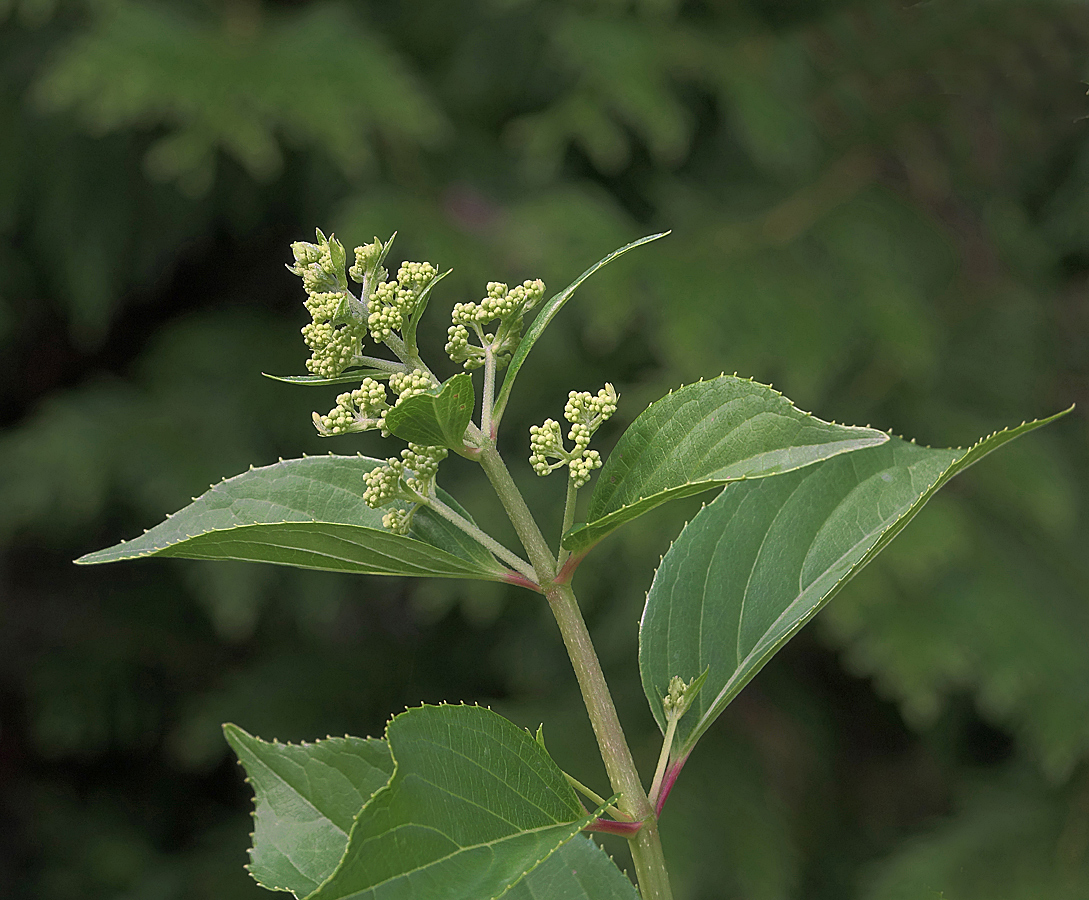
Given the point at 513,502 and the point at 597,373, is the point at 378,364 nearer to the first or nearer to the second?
the point at 513,502

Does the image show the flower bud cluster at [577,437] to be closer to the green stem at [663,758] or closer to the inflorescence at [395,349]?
the inflorescence at [395,349]

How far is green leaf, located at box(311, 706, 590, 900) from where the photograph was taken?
379 millimetres

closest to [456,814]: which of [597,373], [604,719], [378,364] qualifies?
[604,719]

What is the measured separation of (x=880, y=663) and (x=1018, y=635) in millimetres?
281

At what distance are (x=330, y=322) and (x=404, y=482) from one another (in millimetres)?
81

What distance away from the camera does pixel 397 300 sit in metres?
0.47

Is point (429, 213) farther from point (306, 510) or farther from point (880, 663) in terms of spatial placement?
point (306, 510)

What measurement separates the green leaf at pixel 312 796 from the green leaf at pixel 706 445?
0.59 feet

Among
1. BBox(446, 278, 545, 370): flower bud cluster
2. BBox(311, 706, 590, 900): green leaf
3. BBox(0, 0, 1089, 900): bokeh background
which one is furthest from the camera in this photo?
BBox(0, 0, 1089, 900): bokeh background

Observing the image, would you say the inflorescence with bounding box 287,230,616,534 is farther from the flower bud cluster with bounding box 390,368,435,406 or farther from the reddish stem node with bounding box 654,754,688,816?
the reddish stem node with bounding box 654,754,688,816

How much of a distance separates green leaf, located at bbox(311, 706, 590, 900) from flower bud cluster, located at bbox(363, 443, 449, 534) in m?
0.10

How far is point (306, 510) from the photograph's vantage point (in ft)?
1.69

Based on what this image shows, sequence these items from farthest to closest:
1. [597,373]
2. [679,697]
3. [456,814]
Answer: [597,373] < [679,697] < [456,814]

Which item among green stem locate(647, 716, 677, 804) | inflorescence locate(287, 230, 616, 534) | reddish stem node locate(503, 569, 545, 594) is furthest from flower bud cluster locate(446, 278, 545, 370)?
green stem locate(647, 716, 677, 804)
